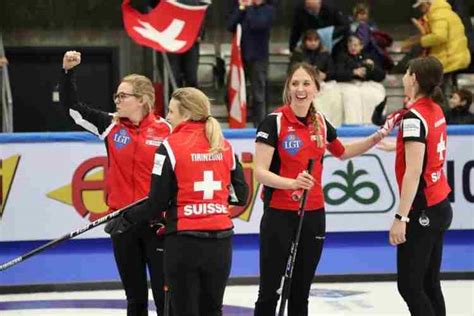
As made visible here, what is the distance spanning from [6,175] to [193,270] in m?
4.29

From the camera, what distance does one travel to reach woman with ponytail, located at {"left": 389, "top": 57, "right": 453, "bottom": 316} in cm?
559

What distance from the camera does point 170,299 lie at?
17.1 feet

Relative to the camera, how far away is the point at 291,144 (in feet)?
19.0

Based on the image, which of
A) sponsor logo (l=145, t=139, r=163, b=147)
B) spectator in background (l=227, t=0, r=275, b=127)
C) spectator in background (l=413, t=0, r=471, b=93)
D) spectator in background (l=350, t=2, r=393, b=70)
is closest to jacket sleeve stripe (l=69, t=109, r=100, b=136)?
sponsor logo (l=145, t=139, r=163, b=147)

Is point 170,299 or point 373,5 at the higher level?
point 373,5

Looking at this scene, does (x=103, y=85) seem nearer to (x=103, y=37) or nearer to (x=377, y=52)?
(x=103, y=37)

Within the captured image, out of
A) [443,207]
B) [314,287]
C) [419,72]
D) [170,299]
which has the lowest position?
[314,287]

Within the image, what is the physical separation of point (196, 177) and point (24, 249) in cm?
434

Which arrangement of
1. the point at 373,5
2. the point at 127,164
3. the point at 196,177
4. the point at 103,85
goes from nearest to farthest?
the point at 196,177 → the point at 127,164 → the point at 103,85 → the point at 373,5

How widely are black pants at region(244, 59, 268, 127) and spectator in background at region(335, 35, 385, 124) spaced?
847 mm

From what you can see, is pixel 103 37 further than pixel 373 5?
No

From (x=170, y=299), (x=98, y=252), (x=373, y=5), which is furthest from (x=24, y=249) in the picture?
(x=373, y=5)

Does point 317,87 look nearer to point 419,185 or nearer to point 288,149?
point 288,149

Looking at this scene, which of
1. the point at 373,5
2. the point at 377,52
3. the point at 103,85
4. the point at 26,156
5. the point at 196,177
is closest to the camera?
the point at 196,177
